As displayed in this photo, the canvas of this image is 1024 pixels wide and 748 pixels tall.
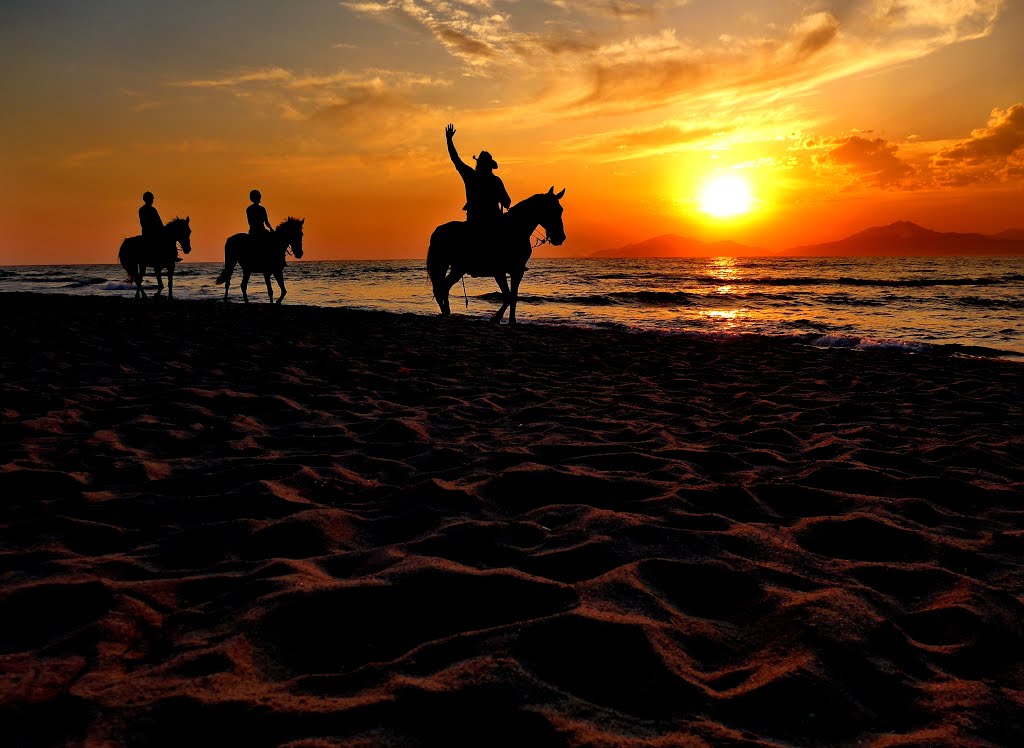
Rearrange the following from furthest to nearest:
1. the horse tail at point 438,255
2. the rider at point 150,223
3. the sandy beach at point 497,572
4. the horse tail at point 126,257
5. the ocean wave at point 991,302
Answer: the ocean wave at point 991,302
the horse tail at point 126,257
the rider at point 150,223
the horse tail at point 438,255
the sandy beach at point 497,572

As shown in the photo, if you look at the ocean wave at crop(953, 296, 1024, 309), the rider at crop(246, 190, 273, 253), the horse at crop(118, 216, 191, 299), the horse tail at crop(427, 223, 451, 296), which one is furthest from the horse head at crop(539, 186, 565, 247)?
the ocean wave at crop(953, 296, 1024, 309)

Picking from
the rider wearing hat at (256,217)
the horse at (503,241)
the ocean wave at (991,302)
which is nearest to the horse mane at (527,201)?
the horse at (503,241)

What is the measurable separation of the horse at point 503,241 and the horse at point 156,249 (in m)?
8.56

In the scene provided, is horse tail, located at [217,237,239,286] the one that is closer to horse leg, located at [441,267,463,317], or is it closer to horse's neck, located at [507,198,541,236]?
horse leg, located at [441,267,463,317]

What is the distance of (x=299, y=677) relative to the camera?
1.73 m

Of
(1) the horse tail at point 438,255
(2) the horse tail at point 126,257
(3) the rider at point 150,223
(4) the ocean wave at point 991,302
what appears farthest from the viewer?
(4) the ocean wave at point 991,302

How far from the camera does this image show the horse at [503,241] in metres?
13.1

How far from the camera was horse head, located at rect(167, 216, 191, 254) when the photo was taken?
17531 millimetres

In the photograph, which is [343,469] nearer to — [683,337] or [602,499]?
[602,499]

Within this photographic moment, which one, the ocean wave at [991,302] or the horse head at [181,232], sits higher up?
the horse head at [181,232]

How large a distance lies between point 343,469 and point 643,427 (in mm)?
2456

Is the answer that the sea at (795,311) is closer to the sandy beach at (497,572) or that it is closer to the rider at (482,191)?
the rider at (482,191)

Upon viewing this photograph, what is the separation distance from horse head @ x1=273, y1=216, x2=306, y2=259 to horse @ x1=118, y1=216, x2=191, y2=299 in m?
2.75

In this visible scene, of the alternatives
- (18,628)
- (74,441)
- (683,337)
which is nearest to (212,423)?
(74,441)
